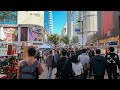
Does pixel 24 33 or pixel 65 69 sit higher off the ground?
pixel 24 33

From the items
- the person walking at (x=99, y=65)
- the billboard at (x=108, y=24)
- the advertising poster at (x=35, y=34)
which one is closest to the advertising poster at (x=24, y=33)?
the advertising poster at (x=35, y=34)

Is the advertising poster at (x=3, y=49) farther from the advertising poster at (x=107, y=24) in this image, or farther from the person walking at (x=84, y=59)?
the advertising poster at (x=107, y=24)

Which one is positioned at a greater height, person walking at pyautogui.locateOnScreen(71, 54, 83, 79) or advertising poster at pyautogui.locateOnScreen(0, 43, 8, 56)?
advertising poster at pyautogui.locateOnScreen(0, 43, 8, 56)

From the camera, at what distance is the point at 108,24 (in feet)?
119

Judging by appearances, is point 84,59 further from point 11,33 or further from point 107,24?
point 11,33

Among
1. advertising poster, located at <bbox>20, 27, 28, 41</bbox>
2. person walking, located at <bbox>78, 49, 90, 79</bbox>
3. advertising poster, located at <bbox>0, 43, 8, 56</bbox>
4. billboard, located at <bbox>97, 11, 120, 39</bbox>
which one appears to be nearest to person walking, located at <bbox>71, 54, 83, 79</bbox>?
person walking, located at <bbox>78, 49, 90, 79</bbox>

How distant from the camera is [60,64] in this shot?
712cm

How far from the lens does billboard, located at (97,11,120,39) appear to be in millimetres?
31569

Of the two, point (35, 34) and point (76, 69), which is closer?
point (76, 69)

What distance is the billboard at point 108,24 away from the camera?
104 ft

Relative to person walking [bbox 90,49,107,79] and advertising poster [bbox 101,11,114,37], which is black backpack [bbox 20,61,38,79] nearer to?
person walking [bbox 90,49,107,79]

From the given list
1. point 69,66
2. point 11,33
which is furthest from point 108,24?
point 69,66

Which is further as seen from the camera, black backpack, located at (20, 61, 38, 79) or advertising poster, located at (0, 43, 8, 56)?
advertising poster, located at (0, 43, 8, 56)
